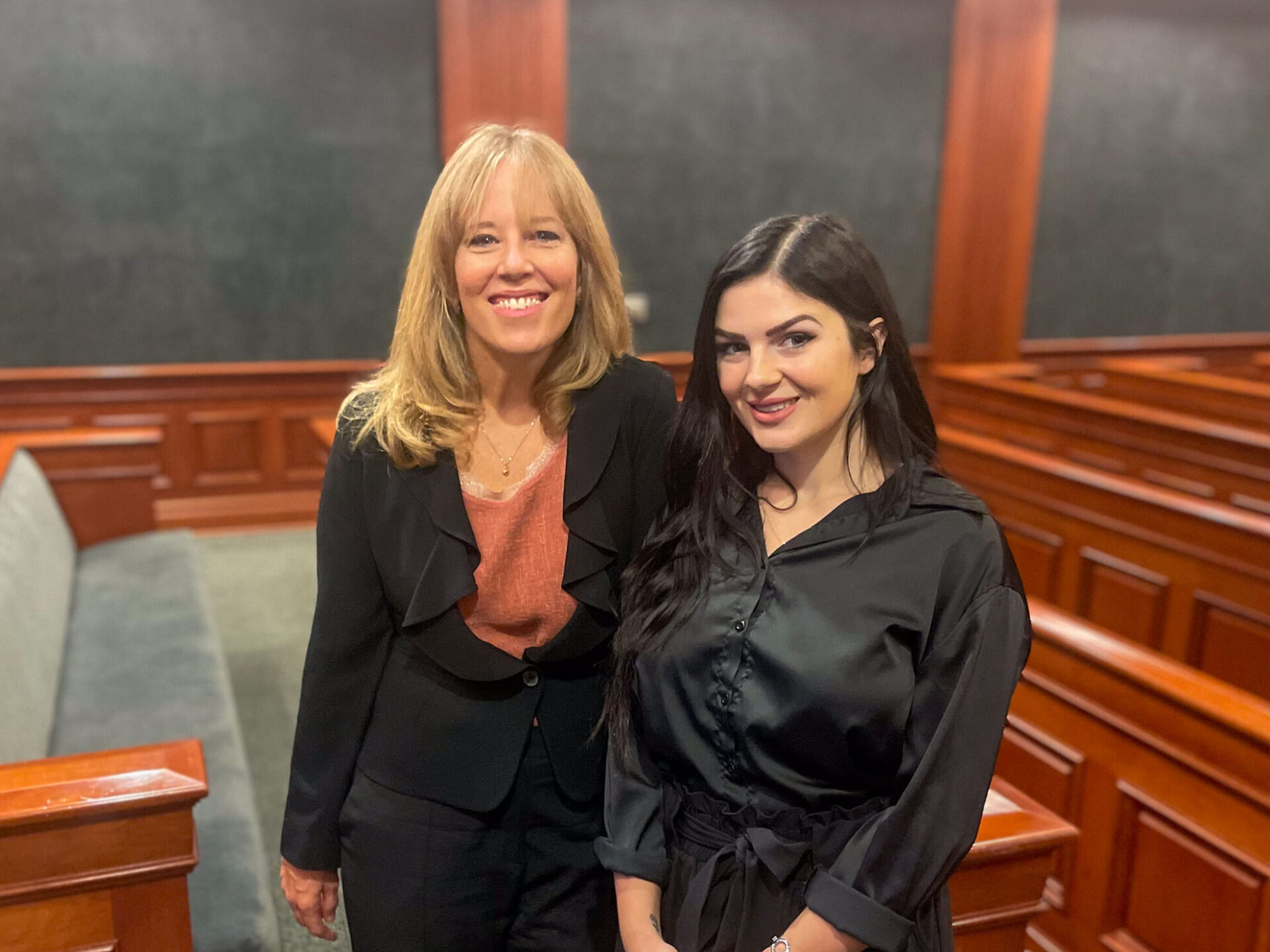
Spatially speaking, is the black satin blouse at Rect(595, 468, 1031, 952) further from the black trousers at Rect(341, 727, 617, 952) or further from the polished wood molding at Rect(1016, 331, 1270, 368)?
the polished wood molding at Rect(1016, 331, 1270, 368)

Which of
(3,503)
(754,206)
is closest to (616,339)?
(3,503)

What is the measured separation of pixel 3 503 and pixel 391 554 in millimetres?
2213

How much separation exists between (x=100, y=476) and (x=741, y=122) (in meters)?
4.13

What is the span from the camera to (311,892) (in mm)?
1428

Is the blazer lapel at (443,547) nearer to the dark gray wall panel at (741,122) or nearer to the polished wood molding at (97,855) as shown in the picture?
the polished wood molding at (97,855)

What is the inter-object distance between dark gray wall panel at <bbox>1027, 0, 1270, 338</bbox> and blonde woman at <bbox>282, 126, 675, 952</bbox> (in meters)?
6.85

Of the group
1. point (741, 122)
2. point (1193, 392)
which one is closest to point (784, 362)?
→ point (1193, 392)

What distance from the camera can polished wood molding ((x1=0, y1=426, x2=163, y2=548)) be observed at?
3.94 m

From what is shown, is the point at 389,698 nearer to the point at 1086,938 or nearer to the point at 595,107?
the point at 1086,938

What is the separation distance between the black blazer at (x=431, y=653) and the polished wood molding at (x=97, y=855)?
1.32 ft

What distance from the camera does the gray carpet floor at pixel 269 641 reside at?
2680 mm

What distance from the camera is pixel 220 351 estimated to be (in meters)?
5.63

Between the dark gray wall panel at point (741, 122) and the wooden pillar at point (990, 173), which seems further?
the wooden pillar at point (990, 173)

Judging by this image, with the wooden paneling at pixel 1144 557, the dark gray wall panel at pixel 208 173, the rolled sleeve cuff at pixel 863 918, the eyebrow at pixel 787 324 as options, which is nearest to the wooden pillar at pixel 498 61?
the dark gray wall panel at pixel 208 173
